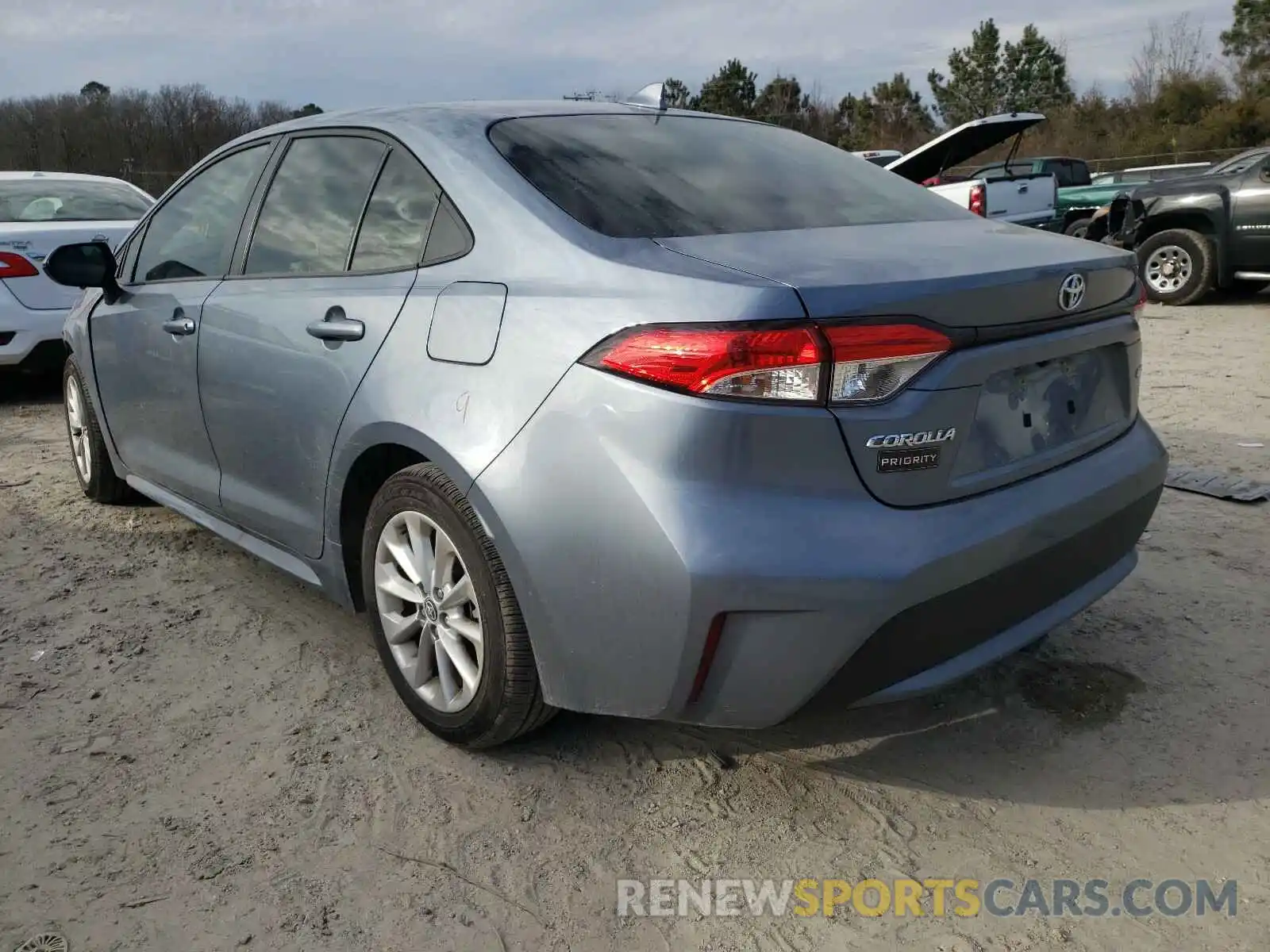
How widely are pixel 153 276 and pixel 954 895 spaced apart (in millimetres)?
3354

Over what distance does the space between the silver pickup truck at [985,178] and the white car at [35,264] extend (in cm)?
605

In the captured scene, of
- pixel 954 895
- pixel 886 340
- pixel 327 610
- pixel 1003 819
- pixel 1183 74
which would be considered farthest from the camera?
pixel 1183 74

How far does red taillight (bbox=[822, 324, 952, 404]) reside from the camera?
6.55ft

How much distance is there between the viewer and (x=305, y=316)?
2896 millimetres

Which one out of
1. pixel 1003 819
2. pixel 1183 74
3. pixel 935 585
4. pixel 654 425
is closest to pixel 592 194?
pixel 654 425

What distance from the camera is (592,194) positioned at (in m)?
2.46

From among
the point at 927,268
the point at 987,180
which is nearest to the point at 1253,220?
the point at 987,180

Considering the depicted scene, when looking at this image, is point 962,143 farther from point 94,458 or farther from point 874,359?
point 874,359

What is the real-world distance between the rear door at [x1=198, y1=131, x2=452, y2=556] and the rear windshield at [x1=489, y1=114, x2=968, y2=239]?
14.3 inches

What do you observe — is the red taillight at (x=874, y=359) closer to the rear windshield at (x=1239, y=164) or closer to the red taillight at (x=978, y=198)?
the rear windshield at (x=1239, y=164)

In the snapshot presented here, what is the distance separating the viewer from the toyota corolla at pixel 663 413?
2006 millimetres

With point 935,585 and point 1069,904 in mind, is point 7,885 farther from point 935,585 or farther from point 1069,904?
point 1069,904

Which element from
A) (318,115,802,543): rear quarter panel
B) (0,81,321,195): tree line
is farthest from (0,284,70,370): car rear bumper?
(0,81,321,195): tree line

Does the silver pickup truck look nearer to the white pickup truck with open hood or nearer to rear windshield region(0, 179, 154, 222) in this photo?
the white pickup truck with open hood
